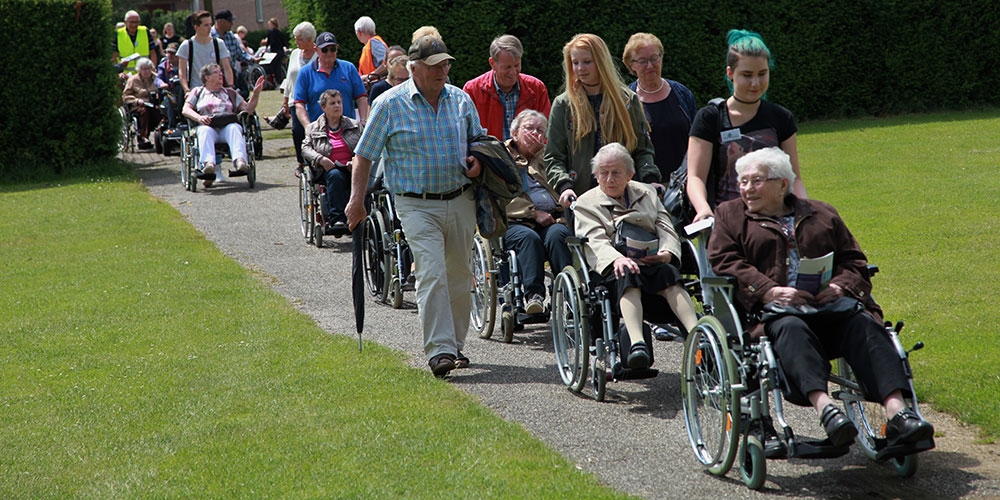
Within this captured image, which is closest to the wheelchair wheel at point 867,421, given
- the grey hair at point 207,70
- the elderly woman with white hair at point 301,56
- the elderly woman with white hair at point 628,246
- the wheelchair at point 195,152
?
the elderly woman with white hair at point 628,246

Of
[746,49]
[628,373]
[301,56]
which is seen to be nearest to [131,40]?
[301,56]

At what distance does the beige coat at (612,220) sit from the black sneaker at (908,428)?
6.39 feet

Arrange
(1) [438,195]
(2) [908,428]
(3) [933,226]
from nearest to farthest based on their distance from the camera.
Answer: (2) [908,428], (1) [438,195], (3) [933,226]

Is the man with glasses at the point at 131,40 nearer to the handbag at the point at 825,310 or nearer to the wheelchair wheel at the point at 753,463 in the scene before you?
the handbag at the point at 825,310

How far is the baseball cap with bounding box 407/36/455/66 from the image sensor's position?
22.0ft

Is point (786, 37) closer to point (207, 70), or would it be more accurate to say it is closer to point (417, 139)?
point (207, 70)

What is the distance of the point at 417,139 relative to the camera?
22.6 ft

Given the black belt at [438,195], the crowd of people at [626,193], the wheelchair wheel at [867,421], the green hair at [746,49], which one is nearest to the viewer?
the wheelchair wheel at [867,421]

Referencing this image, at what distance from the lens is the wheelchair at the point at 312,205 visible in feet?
38.2

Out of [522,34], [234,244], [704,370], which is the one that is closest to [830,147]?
[522,34]

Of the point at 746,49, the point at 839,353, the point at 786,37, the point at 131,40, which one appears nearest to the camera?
the point at 839,353

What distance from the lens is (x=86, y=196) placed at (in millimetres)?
15516

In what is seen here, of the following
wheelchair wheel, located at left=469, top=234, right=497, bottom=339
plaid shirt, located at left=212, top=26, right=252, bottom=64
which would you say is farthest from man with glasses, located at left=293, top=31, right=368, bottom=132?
plaid shirt, located at left=212, top=26, right=252, bottom=64

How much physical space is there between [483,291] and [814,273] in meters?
3.55
